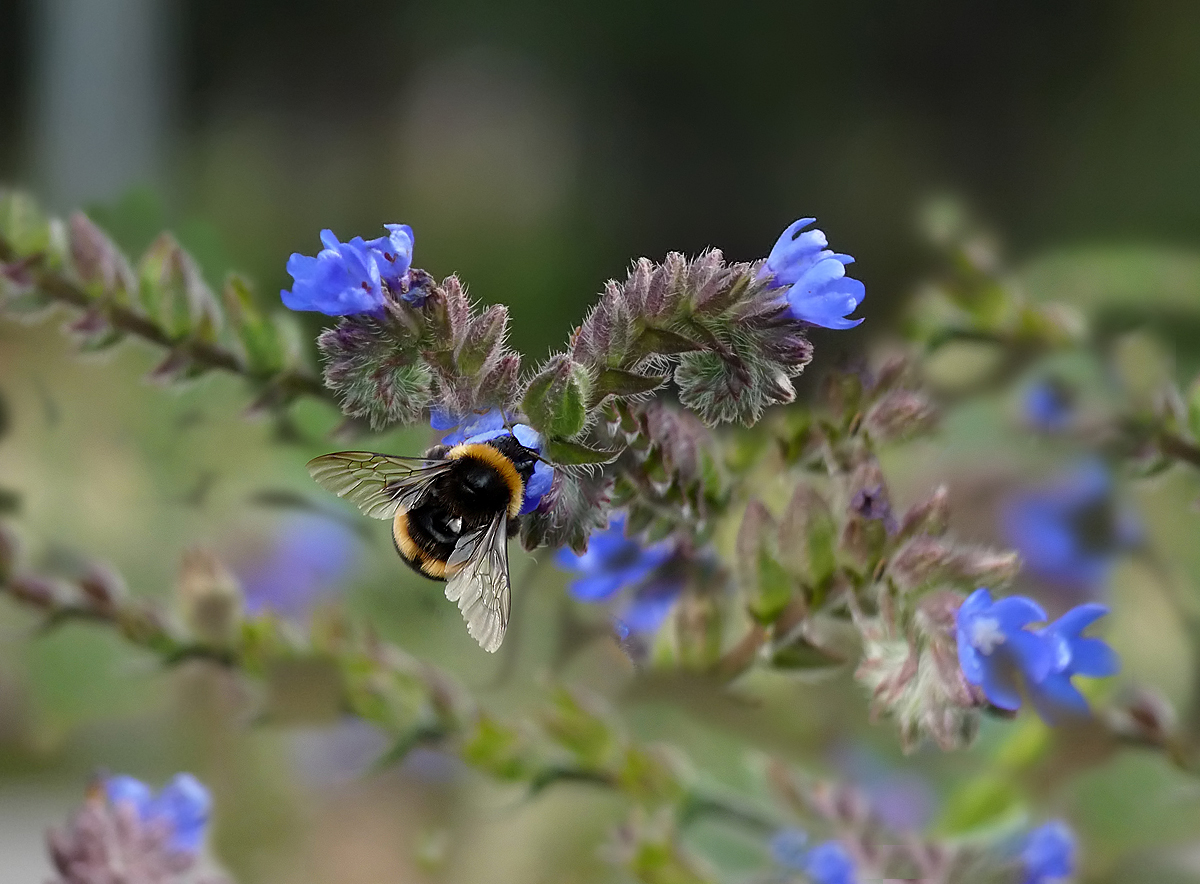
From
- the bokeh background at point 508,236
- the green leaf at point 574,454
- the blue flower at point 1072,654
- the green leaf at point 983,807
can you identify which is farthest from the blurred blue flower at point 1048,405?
the green leaf at point 574,454

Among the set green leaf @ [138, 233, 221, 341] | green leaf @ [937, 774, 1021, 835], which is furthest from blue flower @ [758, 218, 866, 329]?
green leaf @ [937, 774, 1021, 835]

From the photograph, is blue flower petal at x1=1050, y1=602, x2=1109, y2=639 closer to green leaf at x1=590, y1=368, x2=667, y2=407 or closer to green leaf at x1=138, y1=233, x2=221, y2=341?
green leaf at x1=590, y1=368, x2=667, y2=407

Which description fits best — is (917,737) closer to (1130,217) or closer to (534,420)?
(534,420)

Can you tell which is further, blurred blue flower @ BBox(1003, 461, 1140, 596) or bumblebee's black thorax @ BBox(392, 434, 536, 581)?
blurred blue flower @ BBox(1003, 461, 1140, 596)

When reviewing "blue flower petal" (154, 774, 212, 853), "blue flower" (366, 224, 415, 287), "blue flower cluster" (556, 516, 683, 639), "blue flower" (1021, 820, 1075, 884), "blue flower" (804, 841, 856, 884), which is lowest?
"blue flower petal" (154, 774, 212, 853)

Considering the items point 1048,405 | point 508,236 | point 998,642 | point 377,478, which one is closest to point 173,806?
point 377,478

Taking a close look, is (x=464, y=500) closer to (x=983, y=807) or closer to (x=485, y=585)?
(x=485, y=585)
